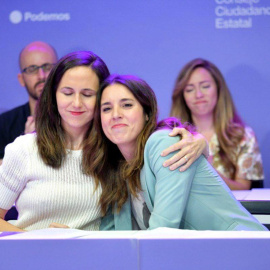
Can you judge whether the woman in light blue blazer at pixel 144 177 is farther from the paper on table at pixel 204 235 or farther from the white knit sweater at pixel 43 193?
the paper on table at pixel 204 235

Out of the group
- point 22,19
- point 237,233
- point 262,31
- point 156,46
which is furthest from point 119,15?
point 237,233

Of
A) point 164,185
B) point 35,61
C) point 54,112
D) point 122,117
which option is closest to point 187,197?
point 164,185

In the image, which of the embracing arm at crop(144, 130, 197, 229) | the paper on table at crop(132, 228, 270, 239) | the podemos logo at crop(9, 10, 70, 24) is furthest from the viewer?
the podemos logo at crop(9, 10, 70, 24)

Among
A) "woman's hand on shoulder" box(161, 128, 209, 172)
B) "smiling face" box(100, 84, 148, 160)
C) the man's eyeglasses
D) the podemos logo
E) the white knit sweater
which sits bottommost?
the white knit sweater

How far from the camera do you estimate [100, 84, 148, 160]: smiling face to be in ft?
6.71

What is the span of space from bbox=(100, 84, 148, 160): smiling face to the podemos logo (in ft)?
7.59

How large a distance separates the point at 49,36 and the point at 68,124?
2183 mm

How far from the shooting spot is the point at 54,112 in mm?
2295

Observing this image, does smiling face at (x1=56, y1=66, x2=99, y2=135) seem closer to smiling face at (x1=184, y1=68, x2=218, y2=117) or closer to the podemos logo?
smiling face at (x1=184, y1=68, x2=218, y2=117)

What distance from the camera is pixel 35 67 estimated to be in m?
4.34

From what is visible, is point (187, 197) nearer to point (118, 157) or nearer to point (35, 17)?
point (118, 157)

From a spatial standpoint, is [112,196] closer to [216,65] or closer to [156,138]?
[156,138]

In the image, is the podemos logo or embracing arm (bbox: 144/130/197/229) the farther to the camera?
the podemos logo

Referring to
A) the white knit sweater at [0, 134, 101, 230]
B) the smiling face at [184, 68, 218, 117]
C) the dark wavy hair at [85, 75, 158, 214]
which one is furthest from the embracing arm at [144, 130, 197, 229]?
the smiling face at [184, 68, 218, 117]
